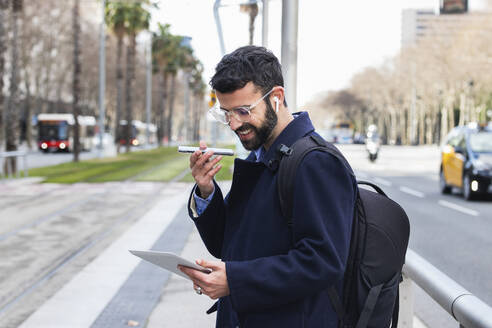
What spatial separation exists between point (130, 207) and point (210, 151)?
12.4 metres

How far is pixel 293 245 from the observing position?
2.11 metres

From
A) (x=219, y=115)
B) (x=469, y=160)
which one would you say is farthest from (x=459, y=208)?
(x=219, y=115)

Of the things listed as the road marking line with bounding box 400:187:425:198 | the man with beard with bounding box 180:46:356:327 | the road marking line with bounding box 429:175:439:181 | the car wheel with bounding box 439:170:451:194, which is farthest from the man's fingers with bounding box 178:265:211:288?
the road marking line with bounding box 429:175:439:181

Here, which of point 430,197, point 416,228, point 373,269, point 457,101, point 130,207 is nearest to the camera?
point 373,269

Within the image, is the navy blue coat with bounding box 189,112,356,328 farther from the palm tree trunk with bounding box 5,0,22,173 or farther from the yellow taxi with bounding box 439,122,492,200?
the palm tree trunk with bounding box 5,0,22,173

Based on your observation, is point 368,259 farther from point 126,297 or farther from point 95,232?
point 95,232

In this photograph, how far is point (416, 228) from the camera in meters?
11.3

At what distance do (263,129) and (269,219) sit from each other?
0.96 ft

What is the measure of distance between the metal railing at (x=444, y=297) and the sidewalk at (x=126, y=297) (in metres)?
1.63

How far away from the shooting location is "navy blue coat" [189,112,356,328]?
2023mm

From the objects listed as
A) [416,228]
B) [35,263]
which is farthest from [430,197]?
[35,263]

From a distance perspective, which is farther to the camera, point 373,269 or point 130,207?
point 130,207

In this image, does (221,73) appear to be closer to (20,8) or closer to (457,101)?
(20,8)

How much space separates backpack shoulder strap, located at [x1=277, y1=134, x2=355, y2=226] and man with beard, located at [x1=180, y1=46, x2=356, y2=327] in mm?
23
